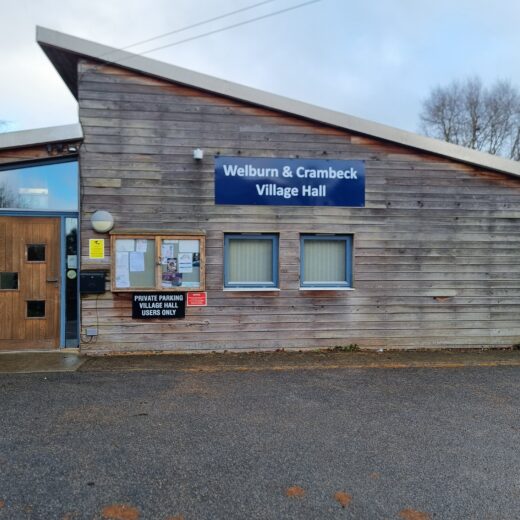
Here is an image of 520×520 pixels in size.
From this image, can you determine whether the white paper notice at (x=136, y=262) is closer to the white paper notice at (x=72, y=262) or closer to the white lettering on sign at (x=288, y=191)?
the white paper notice at (x=72, y=262)

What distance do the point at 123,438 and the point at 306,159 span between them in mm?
5342

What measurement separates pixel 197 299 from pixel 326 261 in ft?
7.69

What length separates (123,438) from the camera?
4.00 meters

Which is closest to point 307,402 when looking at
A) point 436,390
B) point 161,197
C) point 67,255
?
point 436,390

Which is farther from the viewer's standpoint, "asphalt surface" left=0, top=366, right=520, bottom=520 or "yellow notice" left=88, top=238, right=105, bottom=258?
"yellow notice" left=88, top=238, right=105, bottom=258

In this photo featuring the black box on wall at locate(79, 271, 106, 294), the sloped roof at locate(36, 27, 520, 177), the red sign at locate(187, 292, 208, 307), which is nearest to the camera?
the sloped roof at locate(36, 27, 520, 177)

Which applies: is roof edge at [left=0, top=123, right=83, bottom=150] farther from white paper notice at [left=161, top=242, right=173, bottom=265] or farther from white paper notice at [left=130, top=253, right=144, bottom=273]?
white paper notice at [left=161, top=242, right=173, bottom=265]

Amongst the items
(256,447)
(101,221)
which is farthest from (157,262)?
(256,447)

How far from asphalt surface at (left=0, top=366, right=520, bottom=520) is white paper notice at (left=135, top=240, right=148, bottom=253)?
2.15 metres

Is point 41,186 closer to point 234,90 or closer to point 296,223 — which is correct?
point 234,90

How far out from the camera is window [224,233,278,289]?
7.66m

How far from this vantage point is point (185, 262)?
7430 mm

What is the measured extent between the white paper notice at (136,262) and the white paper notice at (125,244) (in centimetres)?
12

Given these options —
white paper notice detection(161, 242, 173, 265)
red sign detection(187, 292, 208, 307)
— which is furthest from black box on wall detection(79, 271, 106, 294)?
red sign detection(187, 292, 208, 307)
